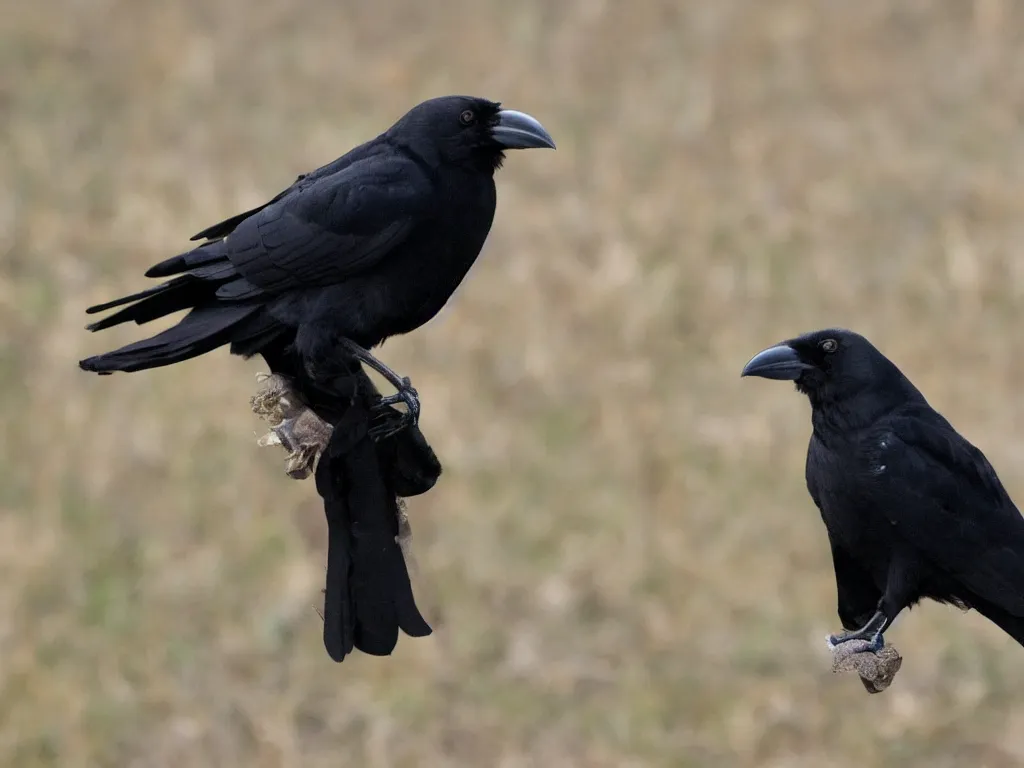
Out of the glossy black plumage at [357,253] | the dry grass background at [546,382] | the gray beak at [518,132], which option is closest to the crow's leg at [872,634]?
the glossy black plumage at [357,253]

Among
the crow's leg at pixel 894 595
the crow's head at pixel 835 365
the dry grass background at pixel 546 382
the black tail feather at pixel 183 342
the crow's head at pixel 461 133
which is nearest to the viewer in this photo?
the black tail feather at pixel 183 342

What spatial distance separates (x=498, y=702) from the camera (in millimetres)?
15094

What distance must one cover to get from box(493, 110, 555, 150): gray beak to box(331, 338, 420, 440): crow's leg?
61 centimetres

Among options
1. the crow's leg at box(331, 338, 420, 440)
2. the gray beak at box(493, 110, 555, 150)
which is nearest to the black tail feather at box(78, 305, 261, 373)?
the crow's leg at box(331, 338, 420, 440)

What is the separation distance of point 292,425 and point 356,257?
0.46m

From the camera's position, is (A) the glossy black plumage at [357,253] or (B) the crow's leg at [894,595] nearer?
(A) the glossy black plumage at [357,253]

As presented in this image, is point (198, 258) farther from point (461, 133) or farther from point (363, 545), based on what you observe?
point (363, 545)

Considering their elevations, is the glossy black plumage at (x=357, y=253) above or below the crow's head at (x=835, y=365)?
above

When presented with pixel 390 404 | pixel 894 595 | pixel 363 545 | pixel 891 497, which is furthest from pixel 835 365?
pixel 363 545

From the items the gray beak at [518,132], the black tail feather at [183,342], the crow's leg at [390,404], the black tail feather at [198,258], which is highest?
the gray beak at [518,132]

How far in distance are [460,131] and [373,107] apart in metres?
18.4

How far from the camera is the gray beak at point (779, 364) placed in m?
3.96

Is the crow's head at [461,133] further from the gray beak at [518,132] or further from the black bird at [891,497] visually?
the black bird at [891,497]

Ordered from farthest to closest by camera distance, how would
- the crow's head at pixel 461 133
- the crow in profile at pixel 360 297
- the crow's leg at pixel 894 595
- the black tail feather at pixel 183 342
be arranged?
the crow's leg at pixel 894 595 < the crow's head at pixel 461 133 < the crow in profile at pixel 360 297 < the black tail feather at pixel 183 342
